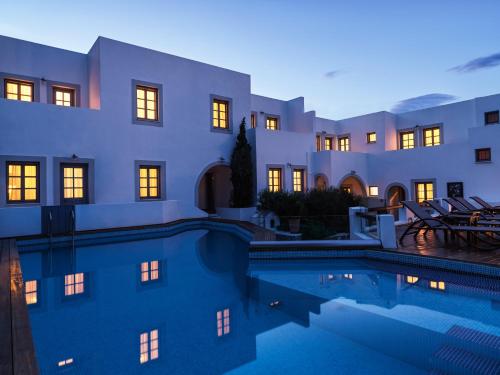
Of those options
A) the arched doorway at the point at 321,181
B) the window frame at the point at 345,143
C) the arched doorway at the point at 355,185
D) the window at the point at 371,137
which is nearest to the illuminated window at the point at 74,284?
the arched doorway at the point at 321,181

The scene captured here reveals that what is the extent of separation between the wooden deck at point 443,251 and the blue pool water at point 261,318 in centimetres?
46

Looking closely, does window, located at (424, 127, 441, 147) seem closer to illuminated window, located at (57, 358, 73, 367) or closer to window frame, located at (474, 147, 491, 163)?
window frame, located at (474, 147, 491, 163)

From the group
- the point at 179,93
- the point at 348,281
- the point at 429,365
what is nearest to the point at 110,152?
the point at 179,93

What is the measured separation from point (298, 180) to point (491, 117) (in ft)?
34.8

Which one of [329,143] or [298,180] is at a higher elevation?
[329,143]

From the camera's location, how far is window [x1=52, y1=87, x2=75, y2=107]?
13.1m

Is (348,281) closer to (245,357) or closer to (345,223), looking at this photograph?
(345,223)

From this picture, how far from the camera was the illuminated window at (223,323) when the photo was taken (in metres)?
4.29

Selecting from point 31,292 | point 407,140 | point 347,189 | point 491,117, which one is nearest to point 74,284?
point 31,292

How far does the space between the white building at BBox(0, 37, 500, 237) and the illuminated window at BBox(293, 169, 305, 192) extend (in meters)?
→ 0.15

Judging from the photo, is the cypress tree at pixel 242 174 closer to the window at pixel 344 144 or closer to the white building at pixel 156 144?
the white building at pixel 156 144

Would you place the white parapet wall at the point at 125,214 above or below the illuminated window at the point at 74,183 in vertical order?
below

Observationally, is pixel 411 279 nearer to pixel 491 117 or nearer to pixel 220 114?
pixel 220 114

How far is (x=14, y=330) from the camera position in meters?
3.44
